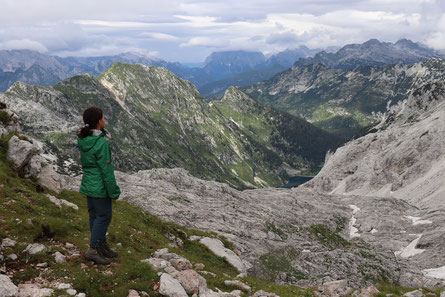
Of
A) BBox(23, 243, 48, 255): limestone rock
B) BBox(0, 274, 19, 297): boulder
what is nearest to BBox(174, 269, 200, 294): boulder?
BBox(23, 243, 48, 255): limestone rock

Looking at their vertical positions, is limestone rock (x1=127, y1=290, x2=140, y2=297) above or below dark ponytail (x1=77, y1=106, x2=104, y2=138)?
below

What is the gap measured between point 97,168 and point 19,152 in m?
15.8

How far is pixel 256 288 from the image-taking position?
18.2 metres

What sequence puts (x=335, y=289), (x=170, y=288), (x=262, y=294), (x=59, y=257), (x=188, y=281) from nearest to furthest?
(x=170, y=288) < (x=59, y=257) < (x=188, y=281) < (x=262, y=294) < (x=335, y=289)

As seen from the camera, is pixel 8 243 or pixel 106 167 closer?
pixel 106 167

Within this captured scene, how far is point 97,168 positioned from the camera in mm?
12914

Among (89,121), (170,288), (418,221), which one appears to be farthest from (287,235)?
(89,121)

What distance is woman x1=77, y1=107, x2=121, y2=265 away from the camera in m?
12.6

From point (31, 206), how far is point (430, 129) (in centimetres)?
17921

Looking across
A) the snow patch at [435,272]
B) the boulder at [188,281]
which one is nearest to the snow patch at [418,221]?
the snow patch at [435,272]

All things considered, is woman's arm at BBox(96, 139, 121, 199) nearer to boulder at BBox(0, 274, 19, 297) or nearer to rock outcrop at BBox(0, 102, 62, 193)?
boulder at BBox(0, 274, 19, 297)

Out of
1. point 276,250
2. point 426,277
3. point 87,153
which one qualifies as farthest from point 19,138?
point 426,277

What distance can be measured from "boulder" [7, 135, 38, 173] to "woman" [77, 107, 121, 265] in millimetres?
14503

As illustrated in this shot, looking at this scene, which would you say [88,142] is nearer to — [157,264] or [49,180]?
[157,264]
